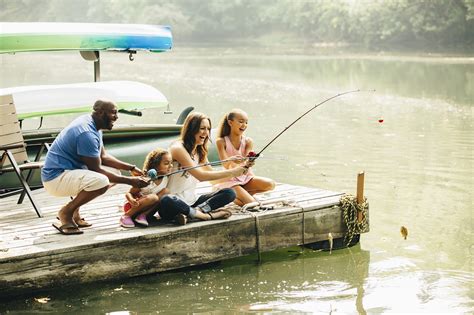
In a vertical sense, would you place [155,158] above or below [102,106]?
below

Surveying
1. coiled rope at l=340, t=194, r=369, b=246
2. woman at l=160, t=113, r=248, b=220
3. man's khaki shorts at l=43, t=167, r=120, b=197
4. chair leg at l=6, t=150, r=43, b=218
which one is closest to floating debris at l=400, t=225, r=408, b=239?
coiled rope at l=340, t=194, r=369, b=246

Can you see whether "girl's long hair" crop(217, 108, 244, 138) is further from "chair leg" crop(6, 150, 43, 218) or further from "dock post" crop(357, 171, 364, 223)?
"chair leg" crop(6, 150, 43, 218)

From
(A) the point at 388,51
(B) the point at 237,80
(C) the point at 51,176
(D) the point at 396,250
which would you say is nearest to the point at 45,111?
(C) the point at 51,176

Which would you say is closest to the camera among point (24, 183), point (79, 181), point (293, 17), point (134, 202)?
point (79, 181)

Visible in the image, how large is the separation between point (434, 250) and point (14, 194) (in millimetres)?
3650

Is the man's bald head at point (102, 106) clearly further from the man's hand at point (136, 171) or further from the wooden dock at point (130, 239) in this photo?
the wooden dock at point (130, 239)

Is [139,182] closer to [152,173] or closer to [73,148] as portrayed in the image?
[152,173]

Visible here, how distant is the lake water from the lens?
5719 millimetres

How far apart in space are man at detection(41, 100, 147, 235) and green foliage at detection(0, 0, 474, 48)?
116ft

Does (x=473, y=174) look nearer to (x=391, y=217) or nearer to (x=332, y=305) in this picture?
(x=391, y=217)

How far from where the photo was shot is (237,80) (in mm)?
25266

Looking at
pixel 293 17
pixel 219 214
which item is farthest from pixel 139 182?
pixel 293 17

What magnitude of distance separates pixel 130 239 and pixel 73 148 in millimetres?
725

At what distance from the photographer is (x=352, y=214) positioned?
22.0ft
